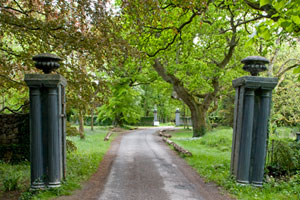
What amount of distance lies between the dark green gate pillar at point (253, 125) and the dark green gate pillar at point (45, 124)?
4.43 m

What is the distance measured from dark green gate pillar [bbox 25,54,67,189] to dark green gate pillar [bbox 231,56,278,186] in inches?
175

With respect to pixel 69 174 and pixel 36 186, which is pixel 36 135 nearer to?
pixel 36 186

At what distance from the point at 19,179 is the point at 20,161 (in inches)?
83.5

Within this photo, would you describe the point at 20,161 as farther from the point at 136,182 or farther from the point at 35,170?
the point at 136,182

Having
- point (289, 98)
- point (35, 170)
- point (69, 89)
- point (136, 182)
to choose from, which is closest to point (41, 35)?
point (69, 89)

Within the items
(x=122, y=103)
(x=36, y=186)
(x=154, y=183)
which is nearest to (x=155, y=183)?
(x=154, y=183)

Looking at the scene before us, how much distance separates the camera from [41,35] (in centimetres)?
657

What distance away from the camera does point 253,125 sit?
5891 millimetres

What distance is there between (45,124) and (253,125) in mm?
4999

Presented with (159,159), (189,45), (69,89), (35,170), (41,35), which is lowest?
(159,159)

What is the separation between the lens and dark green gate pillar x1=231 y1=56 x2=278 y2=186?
578cm

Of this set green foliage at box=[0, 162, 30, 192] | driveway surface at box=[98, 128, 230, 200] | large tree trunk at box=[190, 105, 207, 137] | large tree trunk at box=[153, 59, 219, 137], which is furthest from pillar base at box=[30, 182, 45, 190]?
large tree trunk at box=[190, 105, 207, 137]

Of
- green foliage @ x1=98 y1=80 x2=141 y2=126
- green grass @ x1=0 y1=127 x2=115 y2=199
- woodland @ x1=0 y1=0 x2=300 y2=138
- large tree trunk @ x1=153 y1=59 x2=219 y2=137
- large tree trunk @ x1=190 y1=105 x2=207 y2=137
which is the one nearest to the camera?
green grass @ x1=0 y1=127 x2=115 y2=199

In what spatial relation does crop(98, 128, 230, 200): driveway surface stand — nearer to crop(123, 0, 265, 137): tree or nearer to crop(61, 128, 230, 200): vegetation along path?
crop(61, 128, 230, 200): vegetation along path
